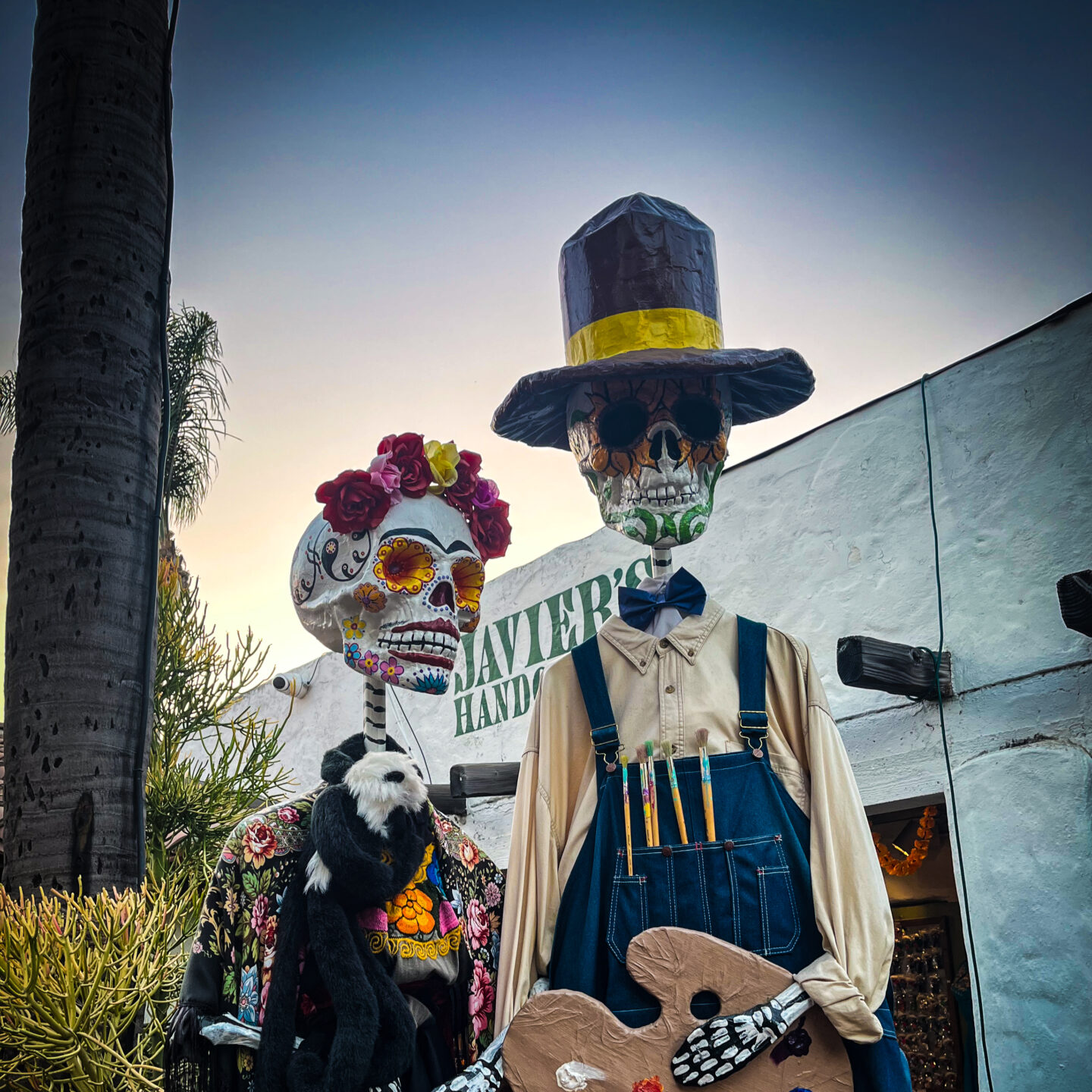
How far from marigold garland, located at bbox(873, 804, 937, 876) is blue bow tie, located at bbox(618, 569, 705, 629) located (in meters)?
3.64

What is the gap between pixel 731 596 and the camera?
21.7ft

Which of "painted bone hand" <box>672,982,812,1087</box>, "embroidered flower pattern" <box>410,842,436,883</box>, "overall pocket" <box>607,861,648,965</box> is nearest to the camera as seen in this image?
"painted bone hand" <box>672,982,812,1087</box>

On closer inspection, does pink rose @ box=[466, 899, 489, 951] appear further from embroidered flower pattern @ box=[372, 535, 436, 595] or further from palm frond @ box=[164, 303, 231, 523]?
palm frond @ box=[164, 303, 231, 523]

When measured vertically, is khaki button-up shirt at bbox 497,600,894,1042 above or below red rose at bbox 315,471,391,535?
below

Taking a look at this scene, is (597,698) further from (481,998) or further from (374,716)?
(481,998)

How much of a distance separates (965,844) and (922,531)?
1.50 m

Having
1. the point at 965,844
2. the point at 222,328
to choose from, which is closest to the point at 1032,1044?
the point at 965,844

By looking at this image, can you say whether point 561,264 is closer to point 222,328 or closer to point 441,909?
point 441,909

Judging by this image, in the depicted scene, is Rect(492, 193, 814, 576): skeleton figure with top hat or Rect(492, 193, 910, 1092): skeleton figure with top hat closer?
Rect(492, 193, 910, 1092): skeleton figure with top hat

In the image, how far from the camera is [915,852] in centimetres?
641

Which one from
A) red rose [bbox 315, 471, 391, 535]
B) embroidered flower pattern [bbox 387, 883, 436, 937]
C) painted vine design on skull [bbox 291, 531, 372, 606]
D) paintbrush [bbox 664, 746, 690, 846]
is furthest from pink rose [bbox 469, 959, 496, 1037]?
red rose [bbox 315, 471, 391, 535]

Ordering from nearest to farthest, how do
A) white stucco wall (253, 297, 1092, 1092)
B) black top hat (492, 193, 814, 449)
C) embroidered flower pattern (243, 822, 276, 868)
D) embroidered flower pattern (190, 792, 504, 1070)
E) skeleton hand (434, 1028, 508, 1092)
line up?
skeleton hand (434, 1028, 508, 1092), embroidered flower pattern (190, 792, 504, 1070), embroidered flower pattern (243, 822, 276, 868), black top hat (492, 193, 814, 449), white stucco wall (253, 297, 1092, 1092)

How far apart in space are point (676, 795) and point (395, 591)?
2.84ft

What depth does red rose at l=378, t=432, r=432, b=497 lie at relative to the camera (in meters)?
3.03
